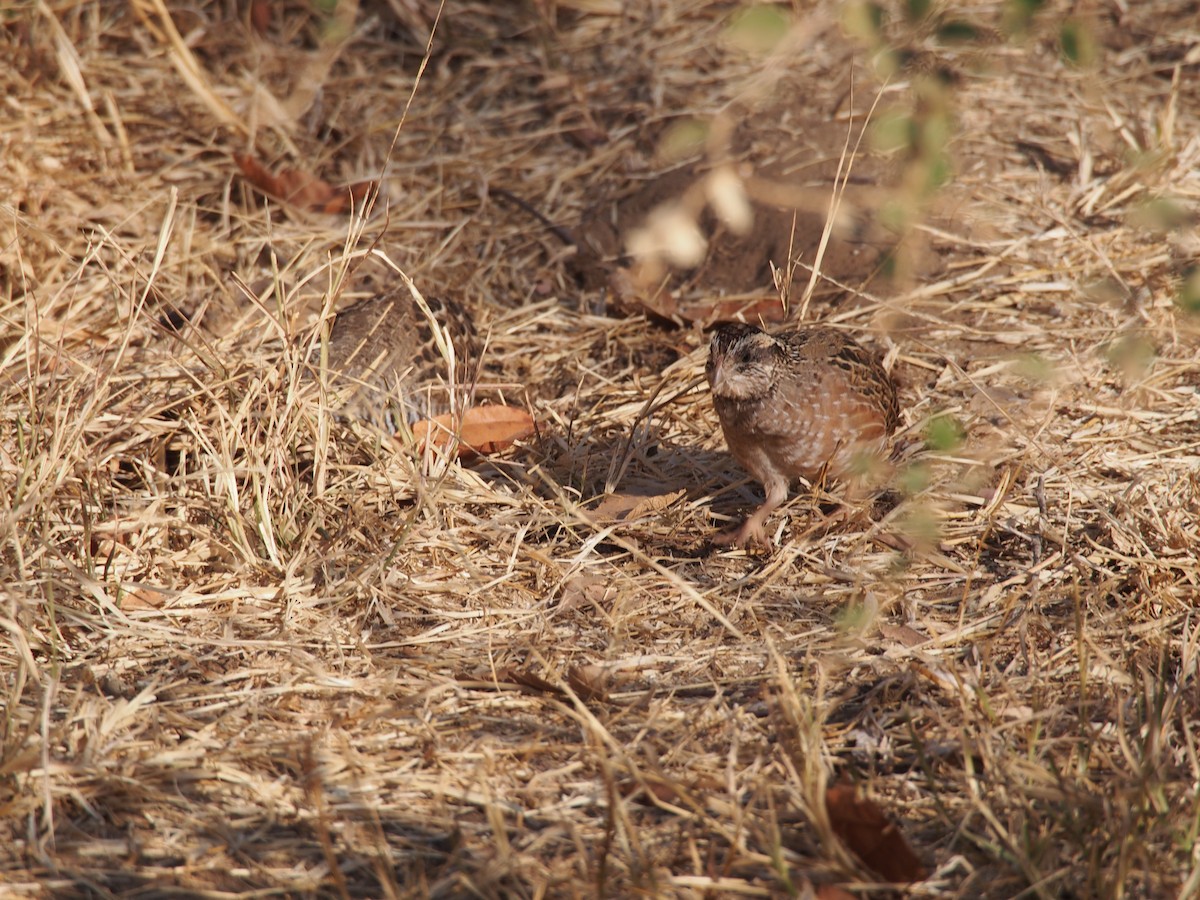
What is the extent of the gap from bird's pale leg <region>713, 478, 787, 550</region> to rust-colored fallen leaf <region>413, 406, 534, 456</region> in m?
1.09

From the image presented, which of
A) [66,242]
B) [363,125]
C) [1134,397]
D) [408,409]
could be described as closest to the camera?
[1134,397]

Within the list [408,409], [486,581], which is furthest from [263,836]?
[408,409]

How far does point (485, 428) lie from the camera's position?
17.8 feet

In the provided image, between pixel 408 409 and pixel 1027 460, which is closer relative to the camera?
pixel 1027 460

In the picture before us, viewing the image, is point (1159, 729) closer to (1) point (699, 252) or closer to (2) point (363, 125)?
(1) point (699, 252)

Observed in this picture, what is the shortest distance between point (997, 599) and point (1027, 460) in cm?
95

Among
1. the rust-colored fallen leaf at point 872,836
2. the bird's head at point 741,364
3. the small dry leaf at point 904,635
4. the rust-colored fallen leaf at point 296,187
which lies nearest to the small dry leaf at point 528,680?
the rust-colored fallen leaf at point 872,836

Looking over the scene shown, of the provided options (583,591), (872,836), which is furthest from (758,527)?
(872,836)

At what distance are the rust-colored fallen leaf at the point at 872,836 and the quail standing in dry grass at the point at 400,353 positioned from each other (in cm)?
276

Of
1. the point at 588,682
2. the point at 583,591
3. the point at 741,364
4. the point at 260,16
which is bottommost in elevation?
the point at 583,591

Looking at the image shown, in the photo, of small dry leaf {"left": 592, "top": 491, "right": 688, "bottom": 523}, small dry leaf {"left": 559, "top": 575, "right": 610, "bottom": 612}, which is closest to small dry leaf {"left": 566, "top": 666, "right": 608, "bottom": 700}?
small dry leaf {"left": 559, "top": 575, "right": 610, "bottom": 612}

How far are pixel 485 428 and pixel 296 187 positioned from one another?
245 cm

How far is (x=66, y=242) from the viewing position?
647 cm

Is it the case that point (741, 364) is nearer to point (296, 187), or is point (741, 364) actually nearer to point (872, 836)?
point (872, 836)
